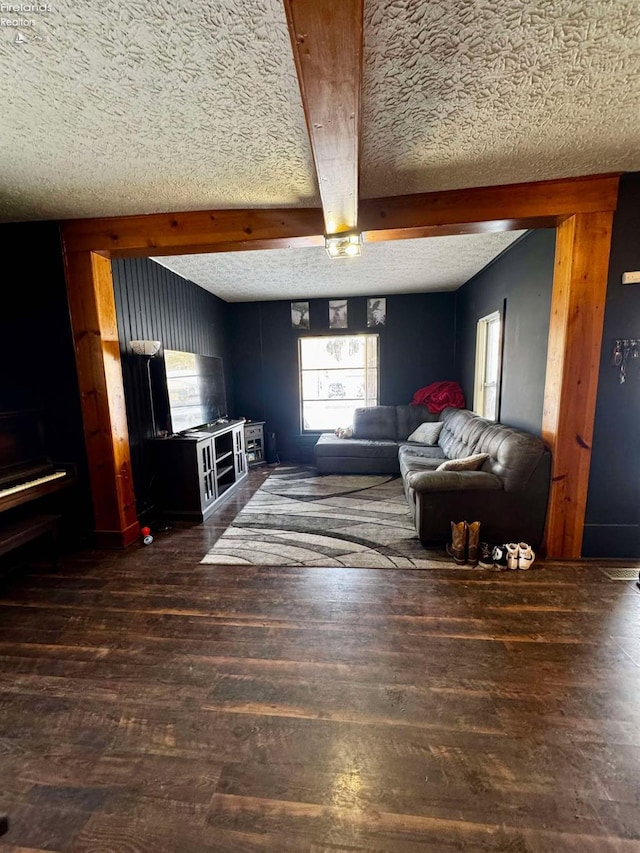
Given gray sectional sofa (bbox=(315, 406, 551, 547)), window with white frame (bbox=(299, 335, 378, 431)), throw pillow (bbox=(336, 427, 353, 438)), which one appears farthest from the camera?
window with white frame (bbox=(299, 335, 378, 431))

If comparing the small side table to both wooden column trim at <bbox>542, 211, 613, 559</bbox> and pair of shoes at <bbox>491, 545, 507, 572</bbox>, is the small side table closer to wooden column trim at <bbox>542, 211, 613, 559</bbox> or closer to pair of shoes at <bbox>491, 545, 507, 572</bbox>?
pair of shoes at <bbox>491, 545, 507, 572</bbox>

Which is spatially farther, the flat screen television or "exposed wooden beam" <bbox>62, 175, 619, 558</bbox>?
the flat screen television

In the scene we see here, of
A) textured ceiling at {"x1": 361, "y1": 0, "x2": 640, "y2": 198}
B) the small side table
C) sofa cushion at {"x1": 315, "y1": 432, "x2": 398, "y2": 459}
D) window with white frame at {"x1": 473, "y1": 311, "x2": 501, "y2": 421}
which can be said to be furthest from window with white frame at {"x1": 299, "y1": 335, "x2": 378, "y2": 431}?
textured ceiling at {"x1": 361, "y1": 0, "x2": 640, "y2": 198}

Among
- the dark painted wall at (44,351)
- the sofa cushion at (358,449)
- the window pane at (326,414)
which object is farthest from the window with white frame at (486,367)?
the dark painted wall at (44,351)

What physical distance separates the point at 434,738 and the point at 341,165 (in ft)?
8.16

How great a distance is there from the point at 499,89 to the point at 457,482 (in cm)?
220

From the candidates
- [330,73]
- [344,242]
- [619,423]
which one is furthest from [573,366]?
[330,73]

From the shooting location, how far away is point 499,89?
56.3 inches

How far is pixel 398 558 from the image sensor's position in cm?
254

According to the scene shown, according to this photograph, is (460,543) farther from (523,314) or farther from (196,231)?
(196,231)

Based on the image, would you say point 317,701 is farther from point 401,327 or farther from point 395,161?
point 401,327

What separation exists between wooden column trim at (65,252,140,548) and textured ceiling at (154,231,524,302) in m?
1.05

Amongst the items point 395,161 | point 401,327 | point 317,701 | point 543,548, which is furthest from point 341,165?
point 401,327

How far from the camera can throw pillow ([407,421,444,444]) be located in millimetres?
4613
